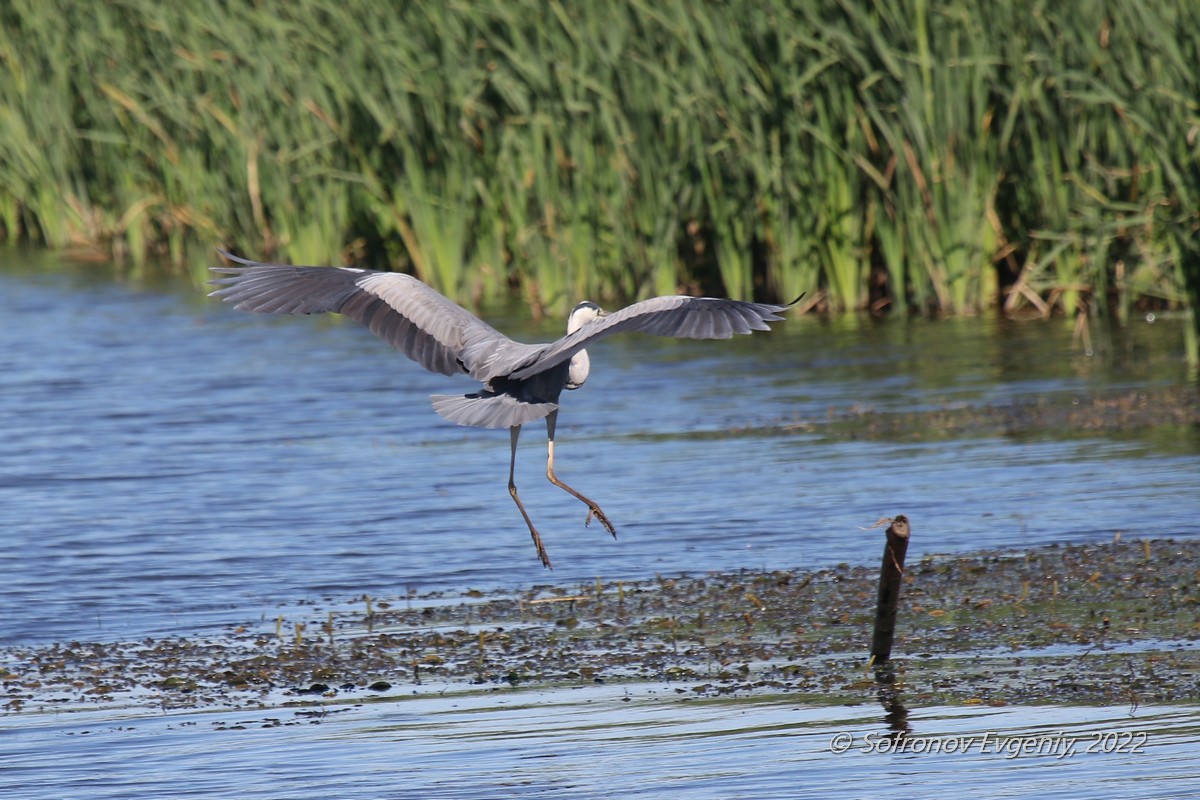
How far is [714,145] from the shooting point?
1121 cm

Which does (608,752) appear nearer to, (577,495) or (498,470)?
(577,495)

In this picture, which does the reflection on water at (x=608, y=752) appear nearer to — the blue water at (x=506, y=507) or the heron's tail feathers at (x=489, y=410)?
the blue water at (x=506, y=507)

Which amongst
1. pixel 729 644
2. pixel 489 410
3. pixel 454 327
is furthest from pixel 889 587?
pixel 454 327

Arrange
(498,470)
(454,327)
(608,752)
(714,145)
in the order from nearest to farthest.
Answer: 1. (608,752)
2. (454,327)
3. (498,470)
4. (714,145)

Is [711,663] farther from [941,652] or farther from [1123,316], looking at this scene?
[1123,316]

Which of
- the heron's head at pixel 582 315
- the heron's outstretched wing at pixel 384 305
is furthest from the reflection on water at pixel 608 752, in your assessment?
the heron's outstretched wing at pixel 384 305

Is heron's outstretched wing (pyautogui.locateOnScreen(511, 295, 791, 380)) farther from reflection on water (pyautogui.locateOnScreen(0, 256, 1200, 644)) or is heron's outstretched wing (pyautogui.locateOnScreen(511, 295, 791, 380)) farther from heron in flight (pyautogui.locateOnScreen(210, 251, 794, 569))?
reflection on water (pyautogui.locateOnScreen(0, 256, 1200, 644))

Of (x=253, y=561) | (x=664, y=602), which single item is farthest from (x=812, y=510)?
(x=253, y=561)

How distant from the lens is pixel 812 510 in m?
7.76

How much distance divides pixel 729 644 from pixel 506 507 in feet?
8.49

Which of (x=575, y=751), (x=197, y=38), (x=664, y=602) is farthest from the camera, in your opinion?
(x=197, y=38)

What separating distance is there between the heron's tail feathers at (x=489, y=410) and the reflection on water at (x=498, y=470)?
37.1 inches

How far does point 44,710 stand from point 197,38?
9036 mm

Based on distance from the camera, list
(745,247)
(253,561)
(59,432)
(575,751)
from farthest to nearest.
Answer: (745,247) → (59,432) → (253,561) → (575,751)
